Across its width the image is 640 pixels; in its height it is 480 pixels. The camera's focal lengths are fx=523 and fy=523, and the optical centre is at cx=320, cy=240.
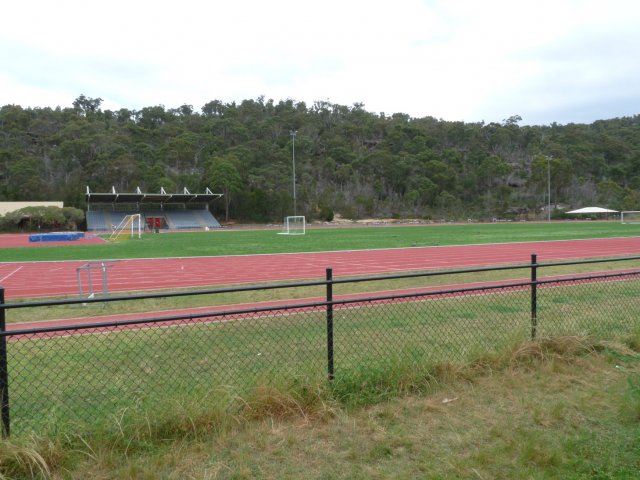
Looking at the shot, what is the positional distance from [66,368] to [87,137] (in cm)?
9136

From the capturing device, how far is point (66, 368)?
257 inches

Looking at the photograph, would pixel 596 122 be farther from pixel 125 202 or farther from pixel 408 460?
pixel 408 460

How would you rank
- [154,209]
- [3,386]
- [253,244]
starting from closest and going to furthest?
[3,386]
[253,244]
[154,209]

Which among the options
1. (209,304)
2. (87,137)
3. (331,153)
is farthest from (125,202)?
(209,304)

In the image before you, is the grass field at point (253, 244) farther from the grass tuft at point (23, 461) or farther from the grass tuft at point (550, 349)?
the grass tuft at point (23, 461)

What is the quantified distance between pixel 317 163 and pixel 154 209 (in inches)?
1541

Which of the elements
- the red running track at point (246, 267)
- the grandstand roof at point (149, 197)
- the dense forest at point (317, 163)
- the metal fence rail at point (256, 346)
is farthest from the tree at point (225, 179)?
the metal fence rail at point (256, 346)

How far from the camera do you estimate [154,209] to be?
2894 inches

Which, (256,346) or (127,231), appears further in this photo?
(127,231)

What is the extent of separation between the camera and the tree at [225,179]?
7986 cm

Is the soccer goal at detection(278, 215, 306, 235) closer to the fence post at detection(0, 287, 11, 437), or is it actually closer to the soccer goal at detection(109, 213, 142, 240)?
the soccer goal at detection(109, 213, 142, 240)

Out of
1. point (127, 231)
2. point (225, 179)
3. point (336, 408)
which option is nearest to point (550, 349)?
point (336, 408)

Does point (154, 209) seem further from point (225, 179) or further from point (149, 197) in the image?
point (225, 179)

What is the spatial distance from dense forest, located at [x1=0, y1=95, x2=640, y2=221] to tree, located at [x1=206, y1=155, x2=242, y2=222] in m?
0.23
